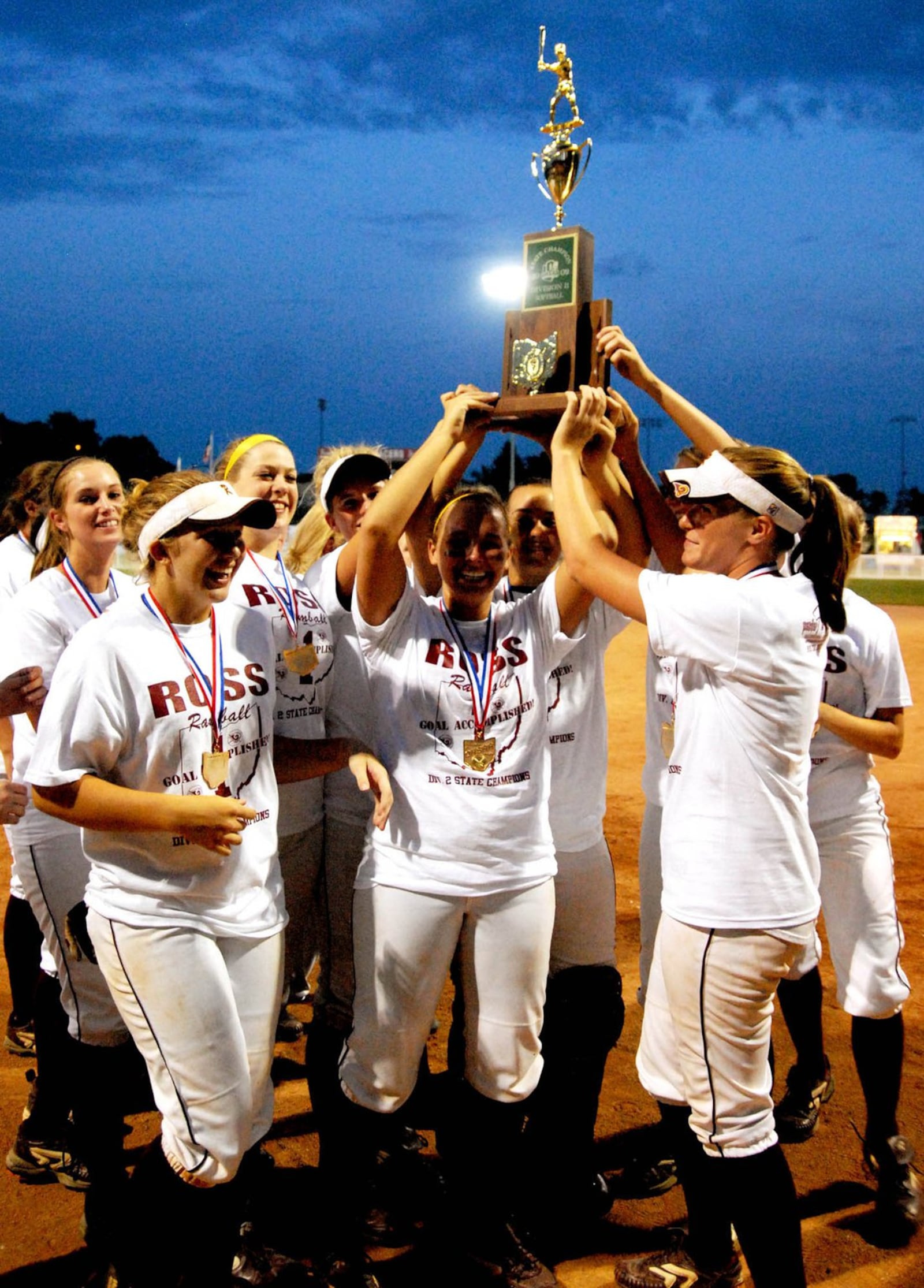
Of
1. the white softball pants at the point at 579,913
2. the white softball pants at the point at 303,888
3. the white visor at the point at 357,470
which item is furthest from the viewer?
the white visor at the point at 357,470

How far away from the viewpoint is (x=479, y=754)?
3396mm

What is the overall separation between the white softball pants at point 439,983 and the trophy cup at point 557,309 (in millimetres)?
1699

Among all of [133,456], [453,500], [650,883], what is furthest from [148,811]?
[133,456]

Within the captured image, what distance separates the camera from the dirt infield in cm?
355

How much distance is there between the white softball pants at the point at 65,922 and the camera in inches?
144

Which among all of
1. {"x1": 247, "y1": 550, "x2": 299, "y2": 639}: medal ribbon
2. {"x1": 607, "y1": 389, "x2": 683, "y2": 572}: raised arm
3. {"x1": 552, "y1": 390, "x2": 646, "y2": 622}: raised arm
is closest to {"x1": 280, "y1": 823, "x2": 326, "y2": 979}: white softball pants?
{"x1": 247, "y1": 550, "x2": 299, "y2": 639}: medal ribbon

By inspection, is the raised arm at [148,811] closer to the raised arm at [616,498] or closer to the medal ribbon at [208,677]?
the medal ribbon at [208,677]

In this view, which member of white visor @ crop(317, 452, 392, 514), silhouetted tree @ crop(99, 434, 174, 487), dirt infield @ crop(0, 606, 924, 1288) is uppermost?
silhouetted tree @ crop(99, 434, 174, 487)

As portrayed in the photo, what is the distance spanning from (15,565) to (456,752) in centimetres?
377

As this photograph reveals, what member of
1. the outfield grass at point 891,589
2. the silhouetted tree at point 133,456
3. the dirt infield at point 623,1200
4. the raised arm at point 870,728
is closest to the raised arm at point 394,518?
the raised arm at point 870,728

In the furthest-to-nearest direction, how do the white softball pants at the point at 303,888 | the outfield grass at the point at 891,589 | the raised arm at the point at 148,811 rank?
the outfield grass at the point at 891,589 → the white softball pants at the point at 303,888 → the raised arm at the point at 148,811

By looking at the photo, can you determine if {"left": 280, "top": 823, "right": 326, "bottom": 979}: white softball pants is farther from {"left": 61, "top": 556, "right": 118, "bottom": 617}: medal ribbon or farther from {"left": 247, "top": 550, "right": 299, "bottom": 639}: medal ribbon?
{"left": 61, "top": 556, "right": 118, "bottom": 617}: medal ribbon

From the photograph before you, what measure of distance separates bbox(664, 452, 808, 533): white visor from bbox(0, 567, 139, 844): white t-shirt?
6.64ft

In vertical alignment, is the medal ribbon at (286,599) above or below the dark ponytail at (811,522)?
below
